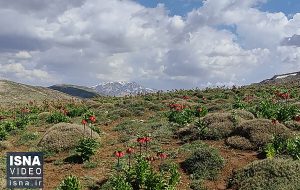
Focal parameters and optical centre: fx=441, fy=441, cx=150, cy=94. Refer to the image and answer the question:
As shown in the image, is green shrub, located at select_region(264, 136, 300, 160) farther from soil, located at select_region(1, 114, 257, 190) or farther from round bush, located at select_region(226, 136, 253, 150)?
round bush, located at select_region(226, 136, 253, 150)

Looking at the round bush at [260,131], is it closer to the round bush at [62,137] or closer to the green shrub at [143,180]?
the green shrub at [143,180]

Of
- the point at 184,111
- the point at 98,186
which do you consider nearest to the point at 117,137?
the point at 184,111

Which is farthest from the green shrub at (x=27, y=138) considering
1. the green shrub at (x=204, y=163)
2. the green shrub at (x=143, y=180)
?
the green shrub at (x=204, y=163)

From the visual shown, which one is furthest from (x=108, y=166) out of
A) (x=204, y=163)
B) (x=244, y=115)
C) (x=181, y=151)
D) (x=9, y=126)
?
(x=9, y=126)

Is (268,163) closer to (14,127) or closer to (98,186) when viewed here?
(98,186)

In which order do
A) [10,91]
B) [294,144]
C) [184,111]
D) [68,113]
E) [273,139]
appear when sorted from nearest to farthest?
1. [294,144]
2. [273,139]
3. [184,111]
4. [68,113]
5. [10,91]

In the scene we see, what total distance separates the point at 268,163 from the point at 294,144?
2.23m

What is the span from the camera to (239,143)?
19391 millimetres

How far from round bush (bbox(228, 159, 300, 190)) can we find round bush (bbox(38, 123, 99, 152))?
9.18 m

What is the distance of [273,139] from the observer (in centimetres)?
1806

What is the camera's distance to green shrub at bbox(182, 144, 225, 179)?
54.5ft

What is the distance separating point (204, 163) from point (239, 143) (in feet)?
9.69

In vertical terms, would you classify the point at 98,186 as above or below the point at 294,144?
below

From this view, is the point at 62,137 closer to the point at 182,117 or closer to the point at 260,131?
the point at 182,117
